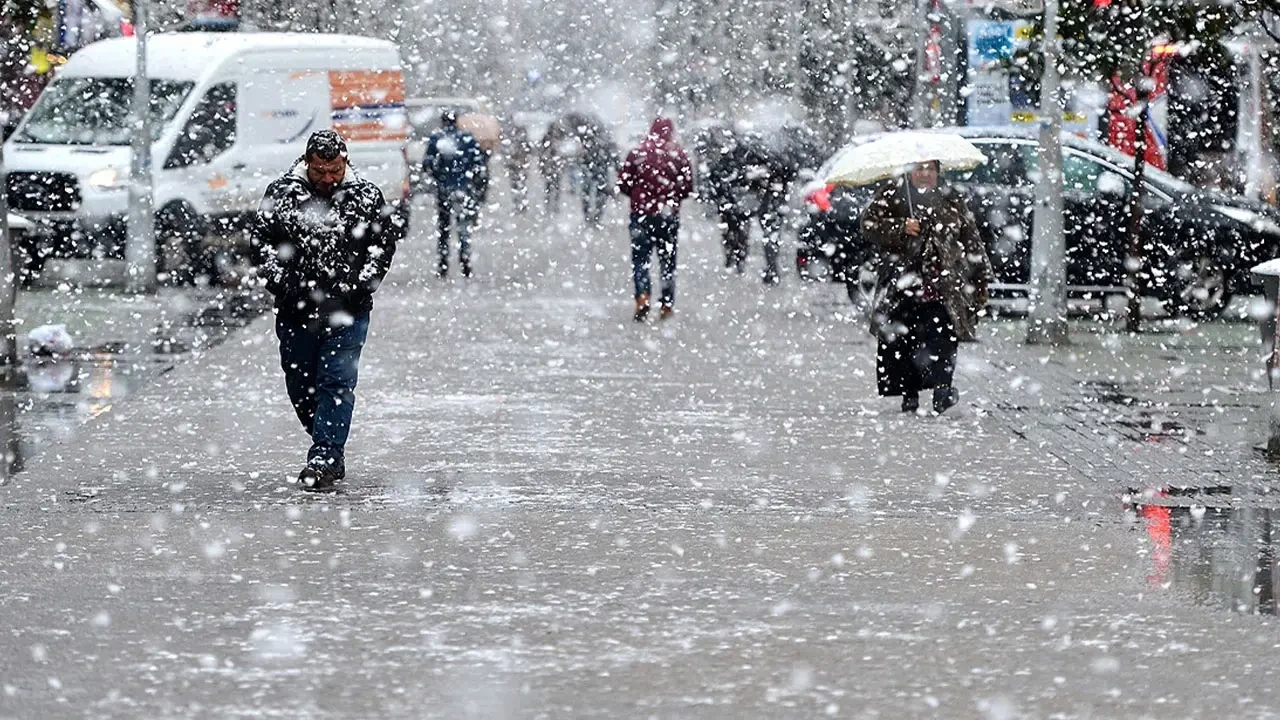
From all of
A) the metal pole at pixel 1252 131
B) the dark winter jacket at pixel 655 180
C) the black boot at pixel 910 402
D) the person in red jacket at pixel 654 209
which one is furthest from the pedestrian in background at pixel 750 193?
the black boot at pixel 910 402

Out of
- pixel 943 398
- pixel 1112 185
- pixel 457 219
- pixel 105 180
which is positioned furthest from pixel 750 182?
pixel 943 398

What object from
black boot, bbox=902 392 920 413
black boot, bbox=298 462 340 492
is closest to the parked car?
black boot, bbox=902 392 920 413

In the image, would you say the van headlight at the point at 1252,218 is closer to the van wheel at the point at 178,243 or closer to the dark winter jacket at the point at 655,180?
the dark winter jacket at the point at 655,180

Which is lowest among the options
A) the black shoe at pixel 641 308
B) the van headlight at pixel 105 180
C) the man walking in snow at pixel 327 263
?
the black shoe at pixel 641 308

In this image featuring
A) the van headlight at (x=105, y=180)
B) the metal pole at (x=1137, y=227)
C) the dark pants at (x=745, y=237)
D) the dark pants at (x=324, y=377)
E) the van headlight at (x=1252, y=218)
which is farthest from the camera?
the dark pants at (x=745, y=237)

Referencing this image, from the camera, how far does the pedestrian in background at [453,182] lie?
25297mm

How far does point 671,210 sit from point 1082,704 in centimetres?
1420

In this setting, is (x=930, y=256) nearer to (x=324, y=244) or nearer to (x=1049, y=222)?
(x=324, y=244)

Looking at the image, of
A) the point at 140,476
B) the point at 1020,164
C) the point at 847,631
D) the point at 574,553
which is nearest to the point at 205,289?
the point at 1020,164

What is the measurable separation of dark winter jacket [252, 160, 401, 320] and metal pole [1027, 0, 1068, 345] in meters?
8.52

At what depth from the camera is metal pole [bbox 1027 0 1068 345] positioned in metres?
18.2

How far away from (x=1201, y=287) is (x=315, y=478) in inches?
478

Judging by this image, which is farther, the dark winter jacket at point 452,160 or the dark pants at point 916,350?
the dark winter jacket at point 452,160

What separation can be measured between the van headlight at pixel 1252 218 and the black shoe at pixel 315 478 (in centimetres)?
1225
